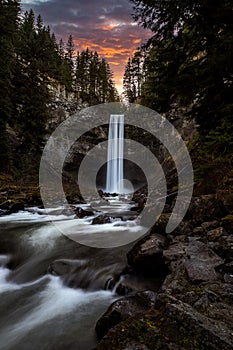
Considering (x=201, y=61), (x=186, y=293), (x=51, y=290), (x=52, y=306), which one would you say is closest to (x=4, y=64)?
(x=201, y=61)

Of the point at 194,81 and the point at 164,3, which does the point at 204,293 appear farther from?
the point at 164,3

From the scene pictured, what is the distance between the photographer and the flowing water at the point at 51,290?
3730mm

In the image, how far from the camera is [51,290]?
16.8 feet

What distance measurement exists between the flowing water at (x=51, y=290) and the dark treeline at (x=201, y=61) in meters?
4.23

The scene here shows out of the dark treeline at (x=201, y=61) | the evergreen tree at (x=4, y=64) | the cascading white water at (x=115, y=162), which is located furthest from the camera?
the cascading white water at (x=115, y=162)

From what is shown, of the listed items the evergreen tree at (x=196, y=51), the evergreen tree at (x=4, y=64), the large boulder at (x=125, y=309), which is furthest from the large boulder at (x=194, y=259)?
the evergreen tree at (x=4, y=64)

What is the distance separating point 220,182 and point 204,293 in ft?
15.3

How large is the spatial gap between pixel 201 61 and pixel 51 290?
7958mm

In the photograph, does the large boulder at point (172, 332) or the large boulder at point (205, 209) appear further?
the large boulder at point (205, 209)

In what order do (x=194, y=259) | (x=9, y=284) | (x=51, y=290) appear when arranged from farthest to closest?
(x=9, y=284) → (x=51, y=290) → (x=194, y=259)

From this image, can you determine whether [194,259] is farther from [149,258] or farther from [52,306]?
[52,306]

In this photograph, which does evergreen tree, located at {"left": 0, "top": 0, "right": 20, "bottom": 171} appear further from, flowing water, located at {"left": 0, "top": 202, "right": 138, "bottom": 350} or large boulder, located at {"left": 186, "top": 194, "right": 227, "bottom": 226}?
large boulder, located at {"left": 186, "top": 194, "right": 227, "bottom": 226}

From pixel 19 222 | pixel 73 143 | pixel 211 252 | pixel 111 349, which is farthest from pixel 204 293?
pixel 73 143

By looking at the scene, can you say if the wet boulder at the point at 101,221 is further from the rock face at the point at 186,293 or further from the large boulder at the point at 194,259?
the large boulder at the point at 194,259
